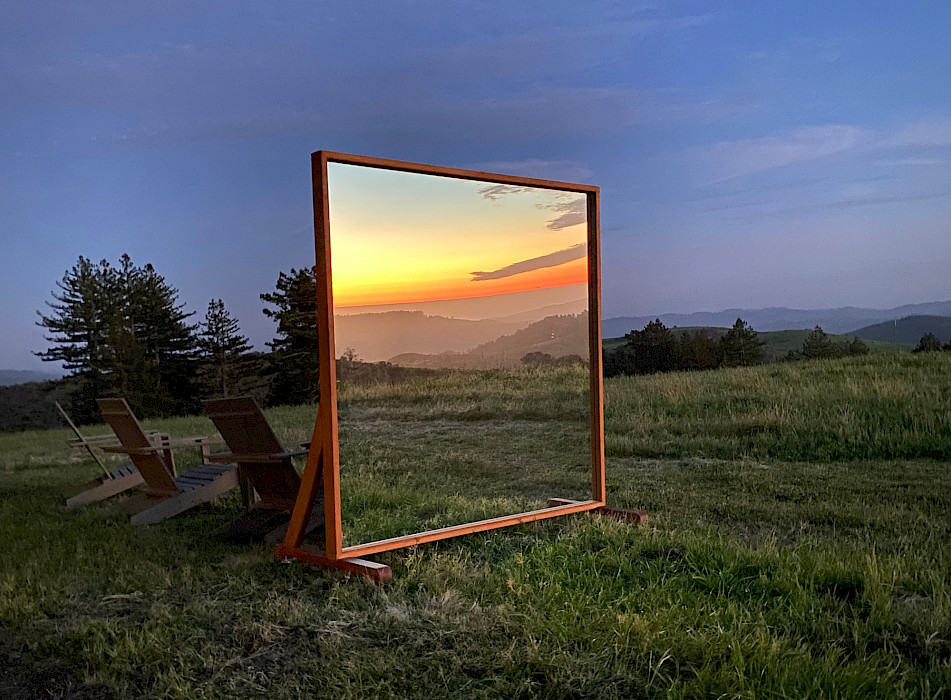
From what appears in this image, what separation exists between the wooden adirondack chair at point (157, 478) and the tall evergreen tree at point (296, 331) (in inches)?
64.6

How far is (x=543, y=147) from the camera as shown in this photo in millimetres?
10680

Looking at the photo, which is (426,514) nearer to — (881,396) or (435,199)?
(435,199)

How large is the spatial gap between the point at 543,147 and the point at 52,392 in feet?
68.7

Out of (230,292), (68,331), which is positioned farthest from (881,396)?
(68,331)

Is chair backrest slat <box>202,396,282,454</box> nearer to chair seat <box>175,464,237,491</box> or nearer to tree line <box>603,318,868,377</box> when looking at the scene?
chair seat <box>175,464,237,491</box>

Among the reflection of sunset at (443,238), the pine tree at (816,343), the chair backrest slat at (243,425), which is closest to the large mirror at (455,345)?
the reflection of sunset at (443,238)

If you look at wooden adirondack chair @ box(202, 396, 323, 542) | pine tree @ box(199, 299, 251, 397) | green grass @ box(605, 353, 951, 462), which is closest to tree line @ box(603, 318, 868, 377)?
green grass @ box(605, 353, 951, 462)

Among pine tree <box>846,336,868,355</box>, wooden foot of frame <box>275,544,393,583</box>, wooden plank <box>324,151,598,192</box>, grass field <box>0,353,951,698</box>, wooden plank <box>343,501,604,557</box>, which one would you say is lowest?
grass field <box>0,353,951,698</box>

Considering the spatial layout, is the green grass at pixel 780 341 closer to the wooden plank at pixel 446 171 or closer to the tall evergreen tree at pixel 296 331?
the tall evergreen tree at pixel 296 331

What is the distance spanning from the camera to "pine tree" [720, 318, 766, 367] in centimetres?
2122

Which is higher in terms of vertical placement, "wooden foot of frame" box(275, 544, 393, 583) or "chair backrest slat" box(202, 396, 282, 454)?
"chair backrest slat" box(202, 396, 282, 454)

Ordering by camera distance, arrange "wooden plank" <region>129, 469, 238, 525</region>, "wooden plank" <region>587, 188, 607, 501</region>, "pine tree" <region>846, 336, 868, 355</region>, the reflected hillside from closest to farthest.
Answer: the reflected hillside, "wooden plank" <region>587, 188, 607, 501</region>, "wooden plank" <region>129, 469, 238, 525</region>, "pine tree" <region>846, 336, 868, 355</region>

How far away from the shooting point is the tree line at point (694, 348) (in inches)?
765

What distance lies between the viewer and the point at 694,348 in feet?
66.7
